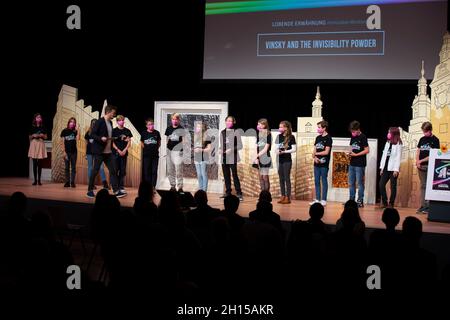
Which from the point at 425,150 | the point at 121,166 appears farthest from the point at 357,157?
the point at 121,166

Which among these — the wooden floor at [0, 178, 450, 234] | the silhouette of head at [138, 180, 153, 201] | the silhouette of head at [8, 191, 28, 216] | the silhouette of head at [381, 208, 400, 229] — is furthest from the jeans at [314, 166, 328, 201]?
the silhouette of head at [8, 191, 28, 216]

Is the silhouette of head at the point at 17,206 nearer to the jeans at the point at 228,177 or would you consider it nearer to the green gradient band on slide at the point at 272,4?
the jeans at the point at 228,177

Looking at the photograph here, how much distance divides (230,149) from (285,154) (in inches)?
33.0

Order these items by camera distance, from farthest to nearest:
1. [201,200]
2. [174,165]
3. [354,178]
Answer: [174,165]
[354,178]
[201,200]

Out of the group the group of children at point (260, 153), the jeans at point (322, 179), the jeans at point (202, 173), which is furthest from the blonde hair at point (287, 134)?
the jeans at point (202, 173)

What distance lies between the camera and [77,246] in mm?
6102

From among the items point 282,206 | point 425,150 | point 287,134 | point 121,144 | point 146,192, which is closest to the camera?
point 146,192

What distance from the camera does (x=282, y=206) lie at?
7.57m

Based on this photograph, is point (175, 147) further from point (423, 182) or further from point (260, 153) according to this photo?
point (423, 182)

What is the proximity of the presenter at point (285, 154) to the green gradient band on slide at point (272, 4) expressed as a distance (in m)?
2.12

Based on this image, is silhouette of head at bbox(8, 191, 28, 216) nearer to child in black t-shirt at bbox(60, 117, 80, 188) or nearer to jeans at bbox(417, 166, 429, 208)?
jeans at bbox(417, 166, 429, 208)

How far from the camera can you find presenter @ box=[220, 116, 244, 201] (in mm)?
8094
